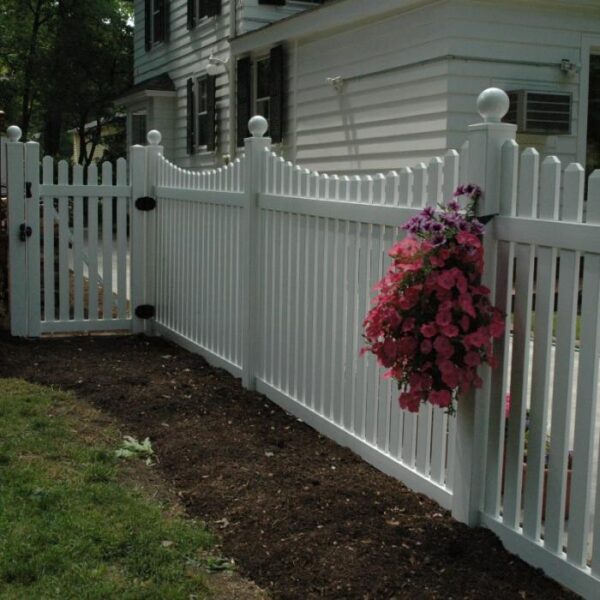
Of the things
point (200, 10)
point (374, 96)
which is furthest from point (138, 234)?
point (200, 10)

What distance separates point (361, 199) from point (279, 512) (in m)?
1.61

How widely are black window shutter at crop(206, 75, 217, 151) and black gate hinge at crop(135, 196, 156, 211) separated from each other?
320 inches

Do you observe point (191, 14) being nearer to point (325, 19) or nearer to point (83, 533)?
point (325, 19)

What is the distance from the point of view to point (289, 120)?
13328 mm

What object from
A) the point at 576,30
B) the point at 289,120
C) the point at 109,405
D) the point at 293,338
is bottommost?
the point at 109,405

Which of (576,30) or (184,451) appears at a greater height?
(576,30)

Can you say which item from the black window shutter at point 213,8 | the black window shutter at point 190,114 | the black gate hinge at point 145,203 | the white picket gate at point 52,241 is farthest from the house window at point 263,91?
the white picket gate at point 52,241

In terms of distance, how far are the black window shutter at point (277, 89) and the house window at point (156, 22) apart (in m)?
6.20

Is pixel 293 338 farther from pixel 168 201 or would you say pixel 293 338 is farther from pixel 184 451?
pixel 168 201

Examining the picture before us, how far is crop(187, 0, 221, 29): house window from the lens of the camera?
616 inches

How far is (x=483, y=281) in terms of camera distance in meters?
3.57

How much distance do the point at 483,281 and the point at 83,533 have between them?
1906mm

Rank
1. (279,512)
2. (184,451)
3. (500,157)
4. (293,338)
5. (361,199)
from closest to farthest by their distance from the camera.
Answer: (500,157)
(279,512)
(361,199)
(184,451)
(293,338)

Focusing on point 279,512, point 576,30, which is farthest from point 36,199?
point 576,30
